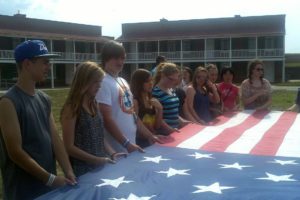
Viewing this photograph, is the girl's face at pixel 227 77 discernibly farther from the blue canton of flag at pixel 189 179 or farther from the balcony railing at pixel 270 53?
the balcony railing at pixel 270 53

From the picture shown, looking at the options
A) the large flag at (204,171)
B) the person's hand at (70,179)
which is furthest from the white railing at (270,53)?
the person's hand at (70,179)

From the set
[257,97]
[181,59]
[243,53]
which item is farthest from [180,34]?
[257,97]

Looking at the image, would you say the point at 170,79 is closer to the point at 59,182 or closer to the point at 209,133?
the point at 209,133

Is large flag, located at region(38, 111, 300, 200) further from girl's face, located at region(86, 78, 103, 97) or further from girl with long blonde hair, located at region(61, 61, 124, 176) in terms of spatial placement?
girl's face, located at region(86, 78, 103, 97)

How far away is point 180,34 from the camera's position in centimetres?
4603

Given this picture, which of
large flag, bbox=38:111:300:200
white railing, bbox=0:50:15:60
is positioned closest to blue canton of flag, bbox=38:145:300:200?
large flag, bbox=38:111:300:200

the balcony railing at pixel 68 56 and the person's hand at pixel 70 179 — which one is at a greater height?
the balcony railing at pixel 68 56

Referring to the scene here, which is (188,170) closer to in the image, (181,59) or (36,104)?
(36,104)

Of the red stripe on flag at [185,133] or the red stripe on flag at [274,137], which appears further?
the red stripe on flag at [185,133]

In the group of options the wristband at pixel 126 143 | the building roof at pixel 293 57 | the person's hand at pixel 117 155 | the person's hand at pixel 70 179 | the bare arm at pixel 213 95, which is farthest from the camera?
the building roof at pixel 293 57

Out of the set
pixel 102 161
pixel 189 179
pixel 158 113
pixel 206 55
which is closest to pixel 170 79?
pixel 158 113

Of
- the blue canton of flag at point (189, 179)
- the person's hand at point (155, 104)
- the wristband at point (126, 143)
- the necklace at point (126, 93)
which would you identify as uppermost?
the necklace at point (126, 93)

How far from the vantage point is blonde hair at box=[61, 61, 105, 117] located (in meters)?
3.29

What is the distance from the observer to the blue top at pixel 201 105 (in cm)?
616
